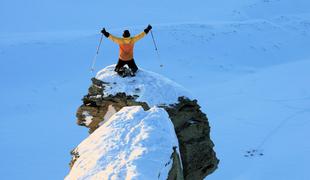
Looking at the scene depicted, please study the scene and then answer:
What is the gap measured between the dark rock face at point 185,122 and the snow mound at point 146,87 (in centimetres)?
14

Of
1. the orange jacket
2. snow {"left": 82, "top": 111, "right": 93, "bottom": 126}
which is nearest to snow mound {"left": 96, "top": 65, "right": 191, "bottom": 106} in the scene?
the orange jacket

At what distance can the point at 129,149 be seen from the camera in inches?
226

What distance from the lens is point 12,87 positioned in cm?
2369

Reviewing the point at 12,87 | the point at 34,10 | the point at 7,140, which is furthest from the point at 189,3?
the point at 7,140

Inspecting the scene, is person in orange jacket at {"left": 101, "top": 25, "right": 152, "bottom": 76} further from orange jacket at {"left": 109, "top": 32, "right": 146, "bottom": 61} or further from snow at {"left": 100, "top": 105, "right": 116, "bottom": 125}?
snow at {"left": 100, "top": 105, "right": 116, "bottom": 125}

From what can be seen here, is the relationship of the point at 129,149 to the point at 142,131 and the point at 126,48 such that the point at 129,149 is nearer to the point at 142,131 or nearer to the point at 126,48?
the point at 142,131

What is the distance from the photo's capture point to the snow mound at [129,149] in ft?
17.6

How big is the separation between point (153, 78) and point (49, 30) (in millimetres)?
23654

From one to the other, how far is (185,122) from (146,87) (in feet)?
3.93

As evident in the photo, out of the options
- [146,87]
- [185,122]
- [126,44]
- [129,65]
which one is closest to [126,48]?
[126,44]

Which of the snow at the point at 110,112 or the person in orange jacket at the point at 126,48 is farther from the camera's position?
the person in orange jacket at the point at 126,48

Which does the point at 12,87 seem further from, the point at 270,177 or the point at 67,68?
the point at 270,177

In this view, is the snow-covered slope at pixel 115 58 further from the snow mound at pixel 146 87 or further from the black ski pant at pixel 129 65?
the snow mound at pixel 146 87

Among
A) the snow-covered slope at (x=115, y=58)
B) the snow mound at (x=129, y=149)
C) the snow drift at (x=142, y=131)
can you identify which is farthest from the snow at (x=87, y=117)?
the snow-covered slope at (x=115, y=58)
